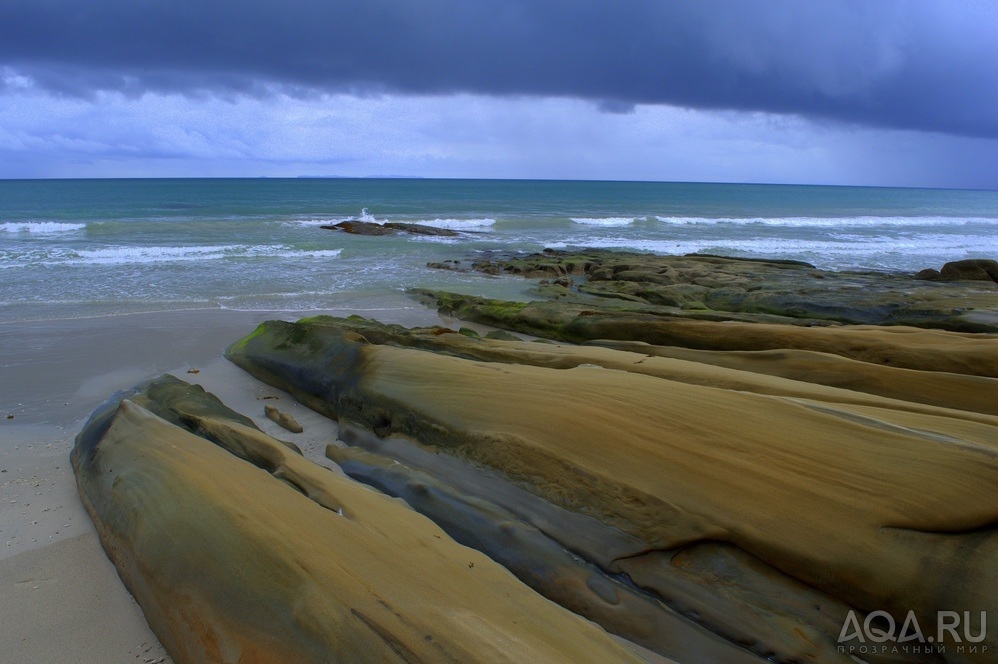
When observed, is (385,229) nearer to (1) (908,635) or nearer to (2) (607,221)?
(2) (607,221)

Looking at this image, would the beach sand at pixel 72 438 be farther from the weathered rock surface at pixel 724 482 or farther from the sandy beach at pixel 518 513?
the weathered rock surface at pixel 724 482

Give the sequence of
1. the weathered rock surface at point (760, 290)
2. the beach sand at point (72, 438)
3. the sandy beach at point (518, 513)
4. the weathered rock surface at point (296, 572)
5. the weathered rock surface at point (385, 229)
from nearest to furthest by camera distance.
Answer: the weathered rock surface at point (296, 572), the sandy beach at point (518, 513), the beach sand at point (72, 438), the weathered rock surface at point (760, 290), the weathered rock surface at point (385, 229)

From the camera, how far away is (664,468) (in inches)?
108

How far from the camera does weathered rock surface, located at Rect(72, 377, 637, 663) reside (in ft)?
6.41

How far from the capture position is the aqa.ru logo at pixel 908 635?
79.6 inches

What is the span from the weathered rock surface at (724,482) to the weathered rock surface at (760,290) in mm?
3229

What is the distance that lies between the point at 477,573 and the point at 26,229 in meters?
26.9

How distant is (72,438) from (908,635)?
15.6 ft

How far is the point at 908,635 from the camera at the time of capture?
2.16 meters

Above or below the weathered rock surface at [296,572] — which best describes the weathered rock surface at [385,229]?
below

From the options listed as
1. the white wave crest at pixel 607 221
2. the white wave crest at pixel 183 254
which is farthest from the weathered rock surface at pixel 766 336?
the white wave crest at pixel 607 221

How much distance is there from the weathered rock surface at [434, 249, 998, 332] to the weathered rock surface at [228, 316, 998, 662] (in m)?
3.23

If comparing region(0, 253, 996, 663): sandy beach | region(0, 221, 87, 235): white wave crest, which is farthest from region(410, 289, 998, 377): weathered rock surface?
region(0, 221, 87, 235): white wave crest

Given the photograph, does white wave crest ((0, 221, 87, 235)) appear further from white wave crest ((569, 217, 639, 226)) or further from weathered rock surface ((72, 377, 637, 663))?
weathered rock surface ((72, 377, 637, 663))
